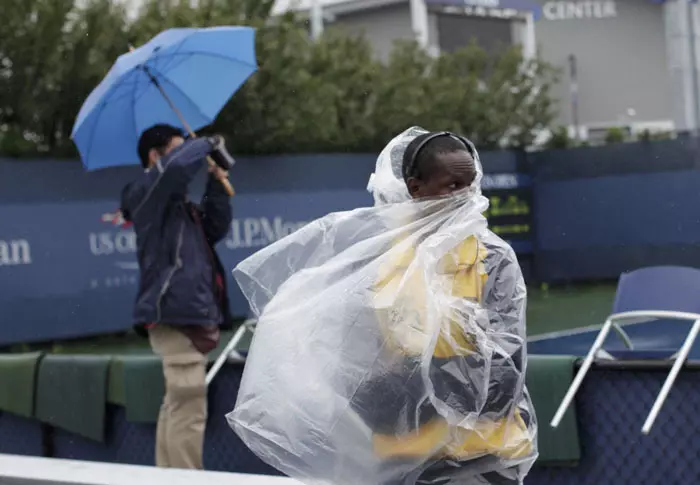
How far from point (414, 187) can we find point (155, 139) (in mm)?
2769

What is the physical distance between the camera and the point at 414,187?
101 inches

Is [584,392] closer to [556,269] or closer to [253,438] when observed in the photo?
[253,438]

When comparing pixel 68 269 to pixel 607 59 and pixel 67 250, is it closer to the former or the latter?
pixel 67 250

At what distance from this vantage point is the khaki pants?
4953 millimetres

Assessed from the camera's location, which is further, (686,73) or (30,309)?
(686,73)

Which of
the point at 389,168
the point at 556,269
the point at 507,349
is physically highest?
the point at 389,168

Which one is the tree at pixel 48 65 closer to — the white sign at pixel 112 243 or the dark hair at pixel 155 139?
the white sign at pixel 112 243

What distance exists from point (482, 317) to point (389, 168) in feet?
1.45

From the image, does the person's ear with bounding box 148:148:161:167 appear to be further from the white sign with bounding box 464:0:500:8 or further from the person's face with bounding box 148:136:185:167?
the white sign with bounding box 464:0:500:8

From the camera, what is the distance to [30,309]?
1105cm

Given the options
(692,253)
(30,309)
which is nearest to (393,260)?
(30,309)

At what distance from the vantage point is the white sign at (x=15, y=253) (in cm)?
1091

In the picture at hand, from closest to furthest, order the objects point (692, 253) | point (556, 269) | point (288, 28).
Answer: point (288, 28), point (692, 253), point (556, 269)

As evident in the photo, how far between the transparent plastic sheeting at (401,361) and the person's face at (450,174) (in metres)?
0.02
